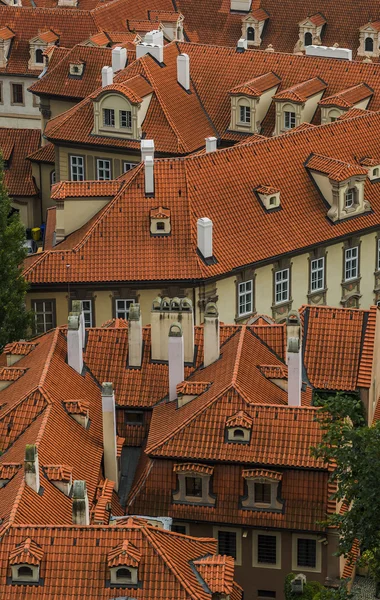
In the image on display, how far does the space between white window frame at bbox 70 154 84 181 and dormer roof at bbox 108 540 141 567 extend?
5418 cm

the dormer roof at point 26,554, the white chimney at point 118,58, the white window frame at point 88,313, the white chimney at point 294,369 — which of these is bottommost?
the dormer roof at point 26,554

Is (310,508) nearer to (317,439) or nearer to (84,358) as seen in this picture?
(317,439)

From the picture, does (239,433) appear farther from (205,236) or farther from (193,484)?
(205,236)

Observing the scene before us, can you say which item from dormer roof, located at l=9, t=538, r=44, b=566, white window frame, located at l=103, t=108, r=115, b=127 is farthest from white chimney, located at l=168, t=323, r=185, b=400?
white window frame, located at l=103, t=108, r=115, b=127

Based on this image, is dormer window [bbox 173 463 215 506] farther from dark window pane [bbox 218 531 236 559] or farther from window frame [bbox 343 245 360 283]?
window frame [bbox 343 245 360 283]

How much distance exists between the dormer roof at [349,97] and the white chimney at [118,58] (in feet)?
45.9

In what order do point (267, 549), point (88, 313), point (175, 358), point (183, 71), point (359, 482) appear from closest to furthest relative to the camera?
point (359, 482) → point (267, 549) → point (175, 358) → point (88, 313) → point (183, 71)

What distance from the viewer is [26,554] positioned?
67875 millimetres

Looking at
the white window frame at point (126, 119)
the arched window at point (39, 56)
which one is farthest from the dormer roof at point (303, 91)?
the arched window at point (39, 56)

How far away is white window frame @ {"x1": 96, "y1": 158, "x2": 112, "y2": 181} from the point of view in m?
119

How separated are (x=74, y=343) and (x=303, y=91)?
38.7 metres

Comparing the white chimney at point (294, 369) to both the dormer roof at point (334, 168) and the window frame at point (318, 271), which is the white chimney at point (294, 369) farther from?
the dormer roof at point (334, 168)

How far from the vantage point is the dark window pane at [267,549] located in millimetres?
79562

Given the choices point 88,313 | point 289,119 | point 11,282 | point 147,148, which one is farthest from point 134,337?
point 289,119
